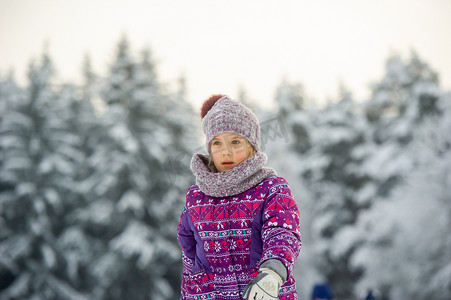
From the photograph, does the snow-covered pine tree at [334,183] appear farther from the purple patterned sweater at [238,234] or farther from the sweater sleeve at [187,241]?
the purple patterned sweater at [238,234]

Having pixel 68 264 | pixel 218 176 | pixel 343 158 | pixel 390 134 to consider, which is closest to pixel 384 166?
pixel 390 134

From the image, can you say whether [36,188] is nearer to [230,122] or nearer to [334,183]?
[334,183]

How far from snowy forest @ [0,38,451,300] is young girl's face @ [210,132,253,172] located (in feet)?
47.2

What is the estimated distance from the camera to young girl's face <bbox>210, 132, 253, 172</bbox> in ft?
7.02

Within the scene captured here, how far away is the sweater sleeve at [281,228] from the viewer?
1.68 metres

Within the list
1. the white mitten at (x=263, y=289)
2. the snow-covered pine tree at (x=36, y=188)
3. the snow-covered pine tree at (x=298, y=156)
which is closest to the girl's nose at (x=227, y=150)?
the white mitten at (x=263, y=289)

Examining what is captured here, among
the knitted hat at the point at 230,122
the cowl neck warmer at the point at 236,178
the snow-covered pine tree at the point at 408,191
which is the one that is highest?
the snow-covered pine tree at the point at 408,191

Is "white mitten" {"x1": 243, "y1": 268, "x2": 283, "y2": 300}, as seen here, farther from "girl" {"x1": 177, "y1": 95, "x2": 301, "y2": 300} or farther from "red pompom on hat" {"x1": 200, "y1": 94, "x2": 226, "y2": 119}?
"red pompom on hat" {"x1": 200, "y1": 94, "x2": 226, "y2": 119}

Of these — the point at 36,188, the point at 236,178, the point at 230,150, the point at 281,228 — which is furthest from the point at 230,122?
the point at 36,188

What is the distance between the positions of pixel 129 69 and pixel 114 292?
9723mm

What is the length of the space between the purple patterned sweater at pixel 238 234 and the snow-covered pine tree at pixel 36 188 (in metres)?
17.2

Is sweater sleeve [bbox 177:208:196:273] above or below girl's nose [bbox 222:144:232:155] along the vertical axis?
below

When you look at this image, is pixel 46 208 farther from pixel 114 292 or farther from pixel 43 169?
pixel 114 292

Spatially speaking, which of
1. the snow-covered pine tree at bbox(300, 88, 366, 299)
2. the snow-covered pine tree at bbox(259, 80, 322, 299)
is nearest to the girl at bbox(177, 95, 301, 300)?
the snow-covered pine tree at bbox(259, 80, 322, 299)
